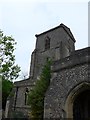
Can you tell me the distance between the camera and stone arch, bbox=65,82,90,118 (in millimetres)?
11367

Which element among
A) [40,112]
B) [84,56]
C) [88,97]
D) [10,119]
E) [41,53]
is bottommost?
[10,119]

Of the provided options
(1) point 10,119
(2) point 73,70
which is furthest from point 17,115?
(2) point 73,70

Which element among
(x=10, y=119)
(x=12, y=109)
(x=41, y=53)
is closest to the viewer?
(x=10, y=119)

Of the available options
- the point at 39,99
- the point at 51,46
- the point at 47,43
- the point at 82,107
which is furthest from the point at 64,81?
the point at 47,43

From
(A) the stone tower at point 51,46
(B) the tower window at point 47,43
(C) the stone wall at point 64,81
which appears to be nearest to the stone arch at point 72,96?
(C) the stone wall at point 64,81

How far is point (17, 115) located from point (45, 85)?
8.01 meters

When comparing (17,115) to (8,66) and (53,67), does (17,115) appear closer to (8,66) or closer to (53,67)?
(53,67)

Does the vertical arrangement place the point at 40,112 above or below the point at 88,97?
below

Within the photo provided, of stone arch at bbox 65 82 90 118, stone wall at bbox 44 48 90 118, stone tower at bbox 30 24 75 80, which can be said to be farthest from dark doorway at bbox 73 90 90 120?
stone tower at bbox 30 24 75 80

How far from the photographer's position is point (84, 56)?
1204 cm

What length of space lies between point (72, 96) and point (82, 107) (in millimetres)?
2128

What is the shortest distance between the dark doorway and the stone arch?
0.98 metres

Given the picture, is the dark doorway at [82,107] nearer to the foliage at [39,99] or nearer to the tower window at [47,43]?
the foliage at [39,99]

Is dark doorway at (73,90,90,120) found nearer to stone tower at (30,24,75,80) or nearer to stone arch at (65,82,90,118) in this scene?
stone arch at (65,82,90,118)
